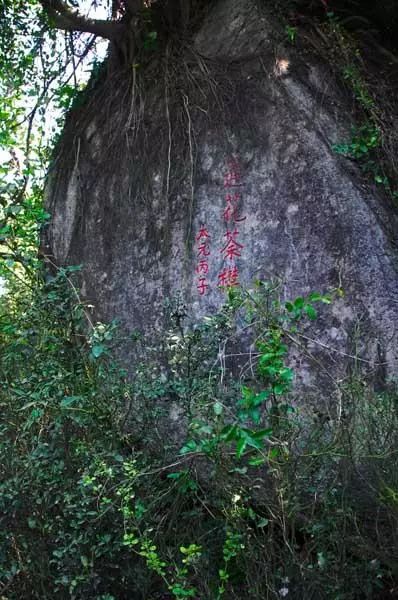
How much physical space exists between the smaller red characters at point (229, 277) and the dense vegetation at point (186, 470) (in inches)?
14.8

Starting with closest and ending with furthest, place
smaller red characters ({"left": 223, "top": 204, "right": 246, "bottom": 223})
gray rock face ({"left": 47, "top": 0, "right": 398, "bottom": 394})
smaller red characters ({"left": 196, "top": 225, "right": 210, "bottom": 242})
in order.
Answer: gray rock face ({"left": 47, "top": 0, "right": 398, "bottom": 394}) → smaller red characters ({"left": 223, "top": 204, "right": 246, "bottom": 223}) → smaller red characters ({"left": 196, "top": 225, "right": 210, "bottom": 242})

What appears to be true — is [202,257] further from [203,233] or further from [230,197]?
[230,197]

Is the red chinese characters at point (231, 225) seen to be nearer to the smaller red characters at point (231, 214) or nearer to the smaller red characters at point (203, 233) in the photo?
the smaller red characters at point (231, 214)

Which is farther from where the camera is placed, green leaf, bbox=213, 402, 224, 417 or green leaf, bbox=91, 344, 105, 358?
green leaf, bbox=91, 344, 105, 358

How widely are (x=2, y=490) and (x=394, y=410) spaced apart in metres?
1.61

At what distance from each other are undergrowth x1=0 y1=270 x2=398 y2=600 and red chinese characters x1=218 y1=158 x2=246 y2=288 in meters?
0.85

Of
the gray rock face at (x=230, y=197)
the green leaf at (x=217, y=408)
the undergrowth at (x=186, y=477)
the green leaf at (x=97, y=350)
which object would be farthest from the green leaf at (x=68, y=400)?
the gray rock face at (x=230, y=197)

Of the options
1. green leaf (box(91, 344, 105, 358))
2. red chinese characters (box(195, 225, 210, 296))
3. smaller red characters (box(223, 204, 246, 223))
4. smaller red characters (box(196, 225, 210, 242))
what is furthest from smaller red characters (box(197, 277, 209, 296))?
green leaf (box(91, 344, 105, 358))

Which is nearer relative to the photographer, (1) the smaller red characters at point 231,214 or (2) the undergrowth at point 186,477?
(2) the undergrowth at point 186,477

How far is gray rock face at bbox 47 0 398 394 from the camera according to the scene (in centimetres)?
379

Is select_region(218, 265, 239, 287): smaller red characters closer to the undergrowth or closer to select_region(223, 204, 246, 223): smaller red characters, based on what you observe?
select_region(223, 204, 246, 223): smaller red characters

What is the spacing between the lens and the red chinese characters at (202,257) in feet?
13.9

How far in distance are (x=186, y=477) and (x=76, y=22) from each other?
371cm

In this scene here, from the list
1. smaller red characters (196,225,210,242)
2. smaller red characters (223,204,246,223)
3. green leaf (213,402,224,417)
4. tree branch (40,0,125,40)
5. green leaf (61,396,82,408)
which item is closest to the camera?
green leaf (213,402,224,417)
